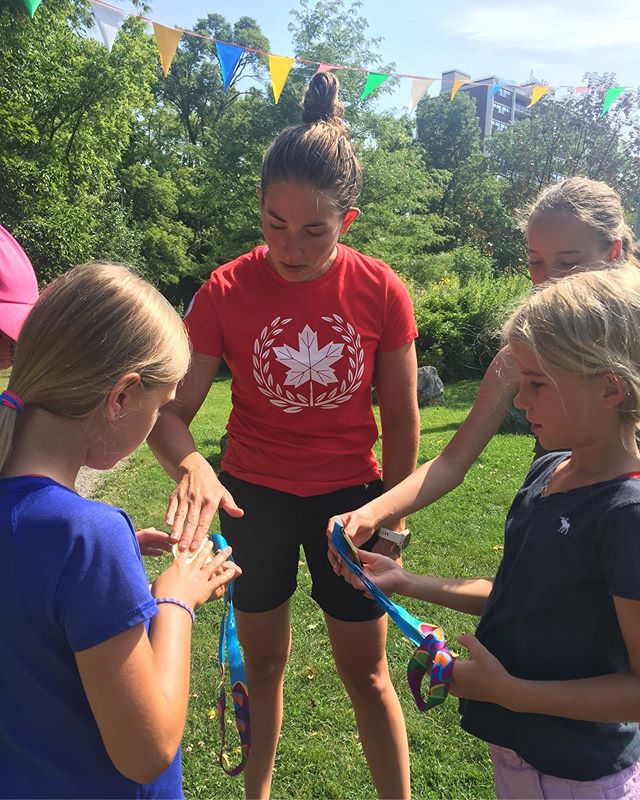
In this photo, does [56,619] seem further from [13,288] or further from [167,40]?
[167,40]

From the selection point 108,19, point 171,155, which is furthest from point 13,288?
point 171,155

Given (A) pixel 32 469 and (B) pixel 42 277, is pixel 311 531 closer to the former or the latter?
(A) pixel 32 469

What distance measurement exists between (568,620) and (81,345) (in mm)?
1208

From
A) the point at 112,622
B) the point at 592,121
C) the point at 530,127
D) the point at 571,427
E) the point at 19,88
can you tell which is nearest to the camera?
the point at 112,622

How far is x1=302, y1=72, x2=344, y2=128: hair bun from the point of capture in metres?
2.29

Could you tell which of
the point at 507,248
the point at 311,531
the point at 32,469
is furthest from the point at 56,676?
the point at 507,248

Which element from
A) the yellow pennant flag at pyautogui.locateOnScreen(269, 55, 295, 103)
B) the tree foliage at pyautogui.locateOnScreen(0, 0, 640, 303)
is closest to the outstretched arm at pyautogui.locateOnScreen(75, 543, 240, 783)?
the yellow pennant flag at pyautogui.locateOnScreen(269, 55, 295, 103)

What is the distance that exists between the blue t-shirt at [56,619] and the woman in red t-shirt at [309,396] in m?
0.88

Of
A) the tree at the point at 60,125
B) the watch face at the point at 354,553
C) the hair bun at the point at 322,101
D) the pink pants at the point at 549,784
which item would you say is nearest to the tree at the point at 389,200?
the tree at the point at 60,125

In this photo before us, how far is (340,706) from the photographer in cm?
344

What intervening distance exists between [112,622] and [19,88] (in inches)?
775

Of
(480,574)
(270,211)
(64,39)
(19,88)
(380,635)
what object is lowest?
(480,574)

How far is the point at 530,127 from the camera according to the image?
3161 centimetres

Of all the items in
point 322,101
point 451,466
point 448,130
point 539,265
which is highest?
point 448,130
